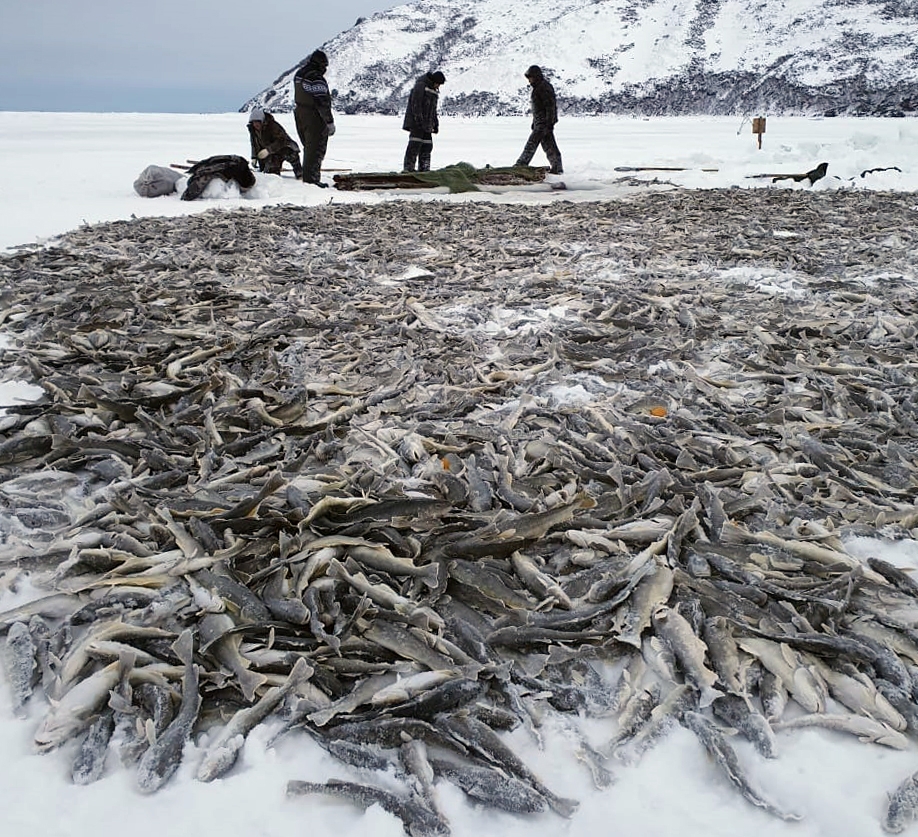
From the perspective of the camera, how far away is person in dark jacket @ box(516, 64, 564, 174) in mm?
11648

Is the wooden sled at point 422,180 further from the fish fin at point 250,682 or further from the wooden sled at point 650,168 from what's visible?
the fish fin at point 250,682

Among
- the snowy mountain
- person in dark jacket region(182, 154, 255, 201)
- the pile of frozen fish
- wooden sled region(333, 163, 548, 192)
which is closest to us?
the pile of frozen fish

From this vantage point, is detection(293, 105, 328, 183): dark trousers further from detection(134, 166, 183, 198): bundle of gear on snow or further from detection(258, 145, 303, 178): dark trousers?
detection(134, 166, 183, 198): bundle of gear on snow

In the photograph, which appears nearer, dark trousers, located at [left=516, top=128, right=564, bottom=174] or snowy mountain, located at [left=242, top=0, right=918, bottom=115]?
dark trousers, located at [left=516, top=128, right=564, bottom=174]

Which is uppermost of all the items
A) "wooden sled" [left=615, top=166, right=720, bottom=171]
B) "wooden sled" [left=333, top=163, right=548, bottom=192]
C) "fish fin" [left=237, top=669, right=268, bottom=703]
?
"fish fin" [left=237, top=669, right=268, bottom=703]

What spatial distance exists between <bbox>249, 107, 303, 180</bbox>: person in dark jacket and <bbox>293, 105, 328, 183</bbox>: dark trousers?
663mm

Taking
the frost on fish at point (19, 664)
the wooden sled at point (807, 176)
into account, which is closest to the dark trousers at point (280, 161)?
the wooden sled at point (807, 176)

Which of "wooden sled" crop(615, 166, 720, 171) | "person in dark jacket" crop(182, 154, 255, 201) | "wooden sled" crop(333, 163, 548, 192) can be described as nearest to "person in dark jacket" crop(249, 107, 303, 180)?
"wooden sled" crop(333, 163, 548, 192)

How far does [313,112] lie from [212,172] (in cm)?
219

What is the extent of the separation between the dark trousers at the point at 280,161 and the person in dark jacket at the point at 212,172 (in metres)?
2.14

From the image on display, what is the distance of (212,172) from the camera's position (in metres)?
9.02

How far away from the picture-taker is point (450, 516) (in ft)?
6.53

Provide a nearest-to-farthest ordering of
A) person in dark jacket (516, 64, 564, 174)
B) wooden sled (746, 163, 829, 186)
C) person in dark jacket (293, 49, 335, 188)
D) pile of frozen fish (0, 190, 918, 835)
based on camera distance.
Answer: pile of frozen fish (0, 190, 918, 835) < person in dark jacket (293, 49, 335, 188) < wooden sled (746, 163, 829, 186) < person in dark jacket (516, 64, 564, 174)

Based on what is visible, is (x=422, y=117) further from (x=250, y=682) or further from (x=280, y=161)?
(x=250, y=682)
